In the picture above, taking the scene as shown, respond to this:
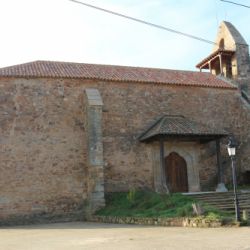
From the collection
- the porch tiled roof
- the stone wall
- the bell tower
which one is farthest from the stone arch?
the bell tower

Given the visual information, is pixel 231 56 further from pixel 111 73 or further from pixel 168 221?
pixel 168 221

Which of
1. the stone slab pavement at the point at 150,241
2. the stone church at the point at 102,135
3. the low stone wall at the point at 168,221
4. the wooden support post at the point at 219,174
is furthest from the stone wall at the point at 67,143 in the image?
the stone slab pavement at the point at 150,241

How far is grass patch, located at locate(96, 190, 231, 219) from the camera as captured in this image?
453 inches

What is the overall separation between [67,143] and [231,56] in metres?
12.0

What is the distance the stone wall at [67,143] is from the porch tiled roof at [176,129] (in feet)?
1.46

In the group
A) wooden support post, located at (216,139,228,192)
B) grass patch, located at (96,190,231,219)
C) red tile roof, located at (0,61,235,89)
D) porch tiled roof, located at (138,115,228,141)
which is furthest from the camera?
red tile roof, located at (0,61,235,89)

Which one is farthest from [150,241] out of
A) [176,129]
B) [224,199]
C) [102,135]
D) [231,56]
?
[231,56]

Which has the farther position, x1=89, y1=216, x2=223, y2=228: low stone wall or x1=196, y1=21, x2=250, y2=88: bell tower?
x1=196, y1=21, x2=250, y2=88: bell tower

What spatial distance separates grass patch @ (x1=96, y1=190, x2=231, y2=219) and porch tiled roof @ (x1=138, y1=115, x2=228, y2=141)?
2795 mm

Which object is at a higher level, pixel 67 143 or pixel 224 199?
pixel 67 143

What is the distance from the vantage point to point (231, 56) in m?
23.3

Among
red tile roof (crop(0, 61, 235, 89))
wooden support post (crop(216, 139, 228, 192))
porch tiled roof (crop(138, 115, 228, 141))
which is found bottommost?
wooden support post (crop(216, 139, 228, 192))

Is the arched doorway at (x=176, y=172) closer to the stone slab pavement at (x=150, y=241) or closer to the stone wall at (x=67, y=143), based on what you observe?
the stone wall at (x=67, y=143)

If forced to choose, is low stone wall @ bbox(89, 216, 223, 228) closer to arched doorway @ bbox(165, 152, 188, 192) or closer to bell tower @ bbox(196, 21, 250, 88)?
arched doorway @ bbox(165, 152, 188, 192)
